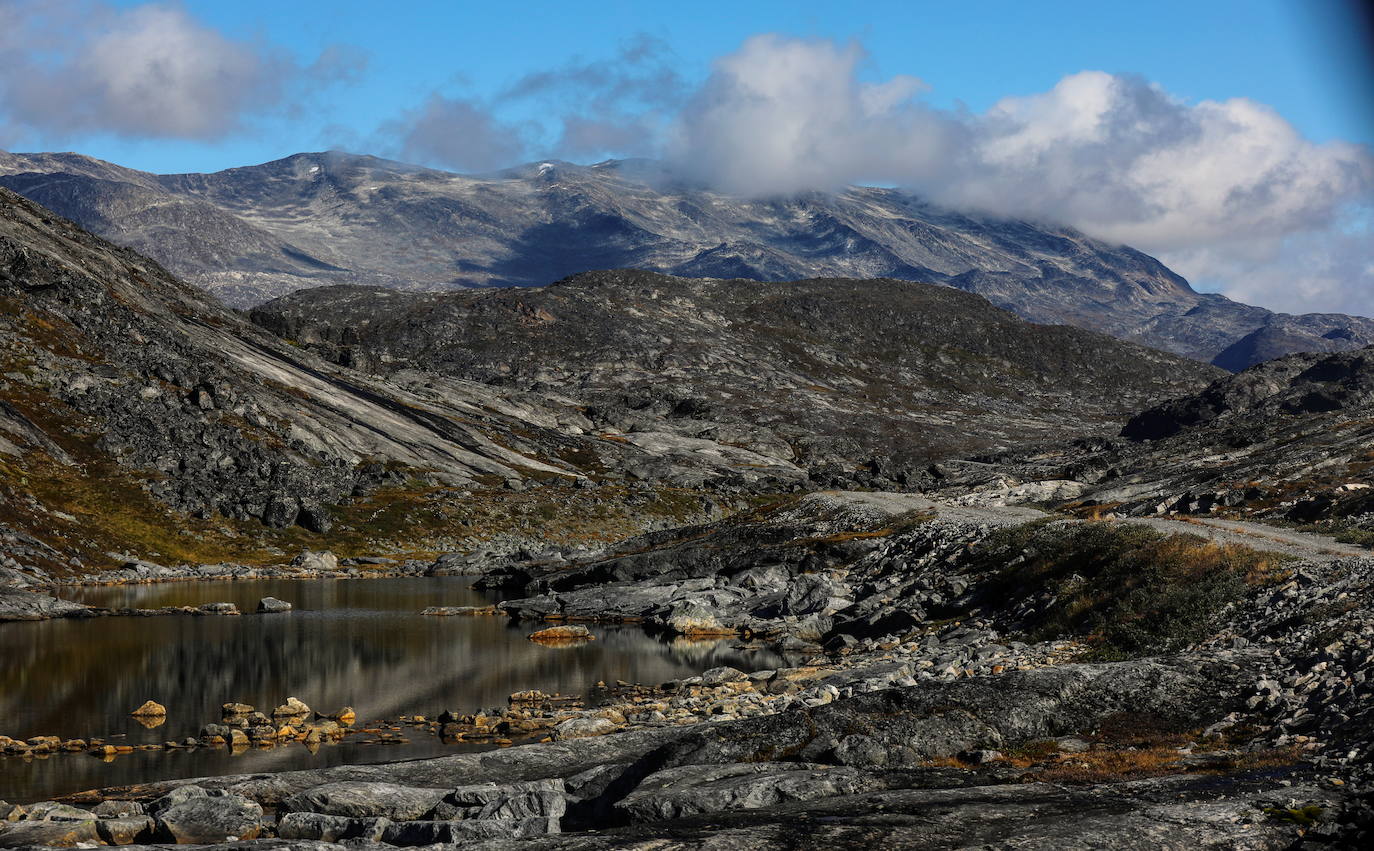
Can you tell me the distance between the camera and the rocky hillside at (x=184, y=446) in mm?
119688

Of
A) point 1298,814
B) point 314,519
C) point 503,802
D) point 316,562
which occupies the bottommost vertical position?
point 503,802

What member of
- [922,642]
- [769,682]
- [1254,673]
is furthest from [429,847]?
[922,642]

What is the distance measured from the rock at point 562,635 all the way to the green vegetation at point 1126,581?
1103 inches

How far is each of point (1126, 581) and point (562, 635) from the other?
39.2 m

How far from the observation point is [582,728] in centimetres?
4447

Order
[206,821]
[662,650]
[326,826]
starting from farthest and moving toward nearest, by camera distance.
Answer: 1. [662,650]
2. [206,821]
3. [326,826]

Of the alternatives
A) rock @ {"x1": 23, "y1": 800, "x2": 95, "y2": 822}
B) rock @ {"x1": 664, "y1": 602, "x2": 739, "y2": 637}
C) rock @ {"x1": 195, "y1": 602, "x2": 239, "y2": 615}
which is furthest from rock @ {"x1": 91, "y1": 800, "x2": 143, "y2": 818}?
rock @ {"x1": 195, "y1": 602, "x2": 239, "y2": 615}

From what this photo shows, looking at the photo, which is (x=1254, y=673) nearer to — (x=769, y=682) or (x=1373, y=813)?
(x=1373, y=813)

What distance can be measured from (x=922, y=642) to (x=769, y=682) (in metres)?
9.63

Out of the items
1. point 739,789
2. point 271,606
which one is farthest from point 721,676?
point 271,606

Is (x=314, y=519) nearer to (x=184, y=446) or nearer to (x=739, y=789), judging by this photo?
(x=184, y=446)

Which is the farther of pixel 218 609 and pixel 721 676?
pixel 218 609

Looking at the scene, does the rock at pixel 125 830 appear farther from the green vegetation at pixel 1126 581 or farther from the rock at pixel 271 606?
the rock at pixel 271 606

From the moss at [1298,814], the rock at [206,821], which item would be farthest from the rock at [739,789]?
the rock at [206,821]
